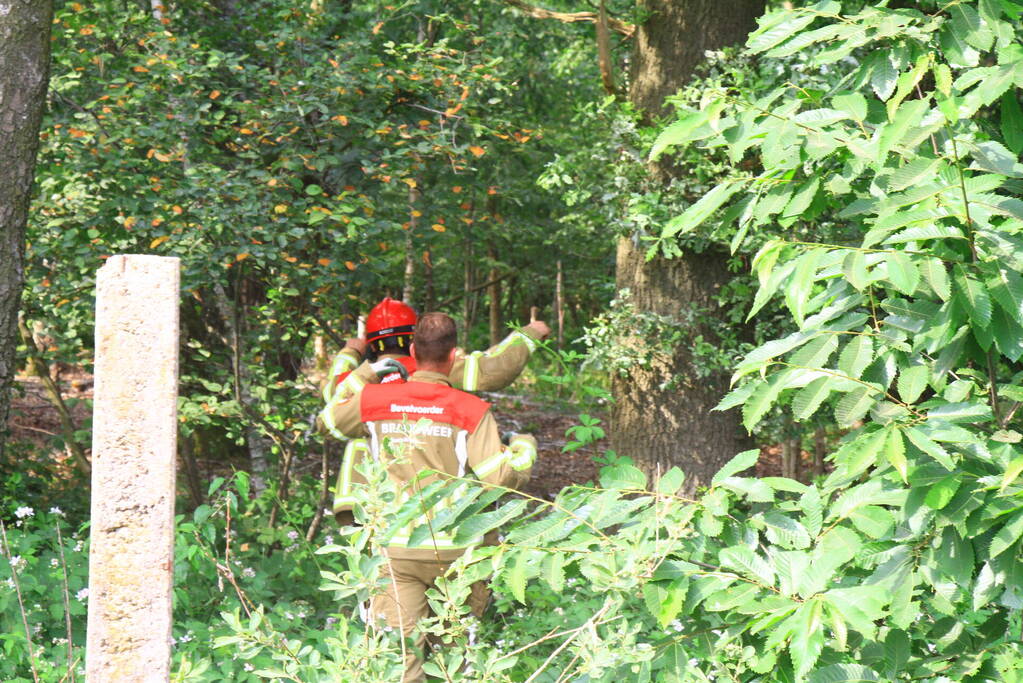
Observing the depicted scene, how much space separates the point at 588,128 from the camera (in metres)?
7.42

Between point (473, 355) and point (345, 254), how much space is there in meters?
1.67

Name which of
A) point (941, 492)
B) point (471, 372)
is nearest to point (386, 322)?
point (471, 372)

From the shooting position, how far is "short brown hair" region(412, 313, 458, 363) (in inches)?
187

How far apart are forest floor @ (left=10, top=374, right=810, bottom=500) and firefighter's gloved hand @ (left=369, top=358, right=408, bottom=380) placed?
285 centimetres

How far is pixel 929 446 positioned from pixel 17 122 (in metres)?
4.09

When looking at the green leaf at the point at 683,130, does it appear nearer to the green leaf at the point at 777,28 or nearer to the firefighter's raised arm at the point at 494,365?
the green leaf at the point at 777,28

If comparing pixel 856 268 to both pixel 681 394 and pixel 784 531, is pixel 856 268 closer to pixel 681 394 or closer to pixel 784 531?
pixel 784 531

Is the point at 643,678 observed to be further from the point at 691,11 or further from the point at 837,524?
the point at 691,11

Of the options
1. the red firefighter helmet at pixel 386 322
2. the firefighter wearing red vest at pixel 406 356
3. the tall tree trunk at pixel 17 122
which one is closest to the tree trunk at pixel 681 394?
the firefighter wearing red vest at pixel 406 356

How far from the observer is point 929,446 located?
206 cm

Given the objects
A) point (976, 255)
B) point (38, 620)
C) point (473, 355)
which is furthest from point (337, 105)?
point (976, 255)

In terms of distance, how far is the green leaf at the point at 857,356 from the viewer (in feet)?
7.58

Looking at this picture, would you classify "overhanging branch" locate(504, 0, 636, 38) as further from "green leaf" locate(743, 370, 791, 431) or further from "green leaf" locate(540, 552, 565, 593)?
"green leaf" locate(540, 552, 565, 593)

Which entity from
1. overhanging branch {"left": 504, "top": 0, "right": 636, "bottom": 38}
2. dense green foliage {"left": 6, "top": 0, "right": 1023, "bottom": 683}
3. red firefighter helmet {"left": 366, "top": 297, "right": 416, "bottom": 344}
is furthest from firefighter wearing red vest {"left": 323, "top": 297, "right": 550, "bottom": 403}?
overhanging branch {"left": 504, "top": 0, "right": 636, "bottom": 38}
